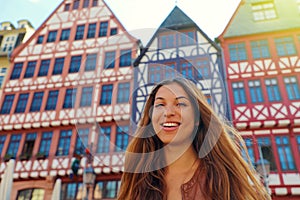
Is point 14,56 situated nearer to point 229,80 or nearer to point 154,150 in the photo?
point 229,80

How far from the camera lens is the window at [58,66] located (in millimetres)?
15062

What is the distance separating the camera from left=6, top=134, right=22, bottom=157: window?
13.5 m

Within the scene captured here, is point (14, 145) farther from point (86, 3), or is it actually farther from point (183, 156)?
point (183, 156)

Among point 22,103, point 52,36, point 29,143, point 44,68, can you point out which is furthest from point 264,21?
point 29,143

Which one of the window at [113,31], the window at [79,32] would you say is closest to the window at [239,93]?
the window at [113,31]

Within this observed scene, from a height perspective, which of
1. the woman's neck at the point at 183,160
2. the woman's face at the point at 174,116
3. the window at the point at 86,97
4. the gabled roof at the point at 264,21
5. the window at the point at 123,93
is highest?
the gabled roof at the point at 264,21

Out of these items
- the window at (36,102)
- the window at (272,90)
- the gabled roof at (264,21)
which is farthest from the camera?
the window at (36,102)

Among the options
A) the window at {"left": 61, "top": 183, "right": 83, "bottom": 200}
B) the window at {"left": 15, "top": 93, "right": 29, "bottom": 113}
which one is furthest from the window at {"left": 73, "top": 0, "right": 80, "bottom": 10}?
the window at {"left": 61, "top": 183, "right": 83, "bottom": 200}

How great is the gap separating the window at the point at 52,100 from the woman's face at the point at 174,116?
44.9ft

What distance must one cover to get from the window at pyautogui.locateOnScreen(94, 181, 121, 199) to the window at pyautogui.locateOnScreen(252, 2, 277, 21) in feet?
35.7

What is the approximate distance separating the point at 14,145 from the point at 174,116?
47.3 ft

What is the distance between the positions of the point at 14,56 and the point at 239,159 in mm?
17107

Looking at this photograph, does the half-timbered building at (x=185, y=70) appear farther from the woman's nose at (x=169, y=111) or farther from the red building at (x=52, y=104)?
the red building at (x=52, y=104)

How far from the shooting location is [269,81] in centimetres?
1236
